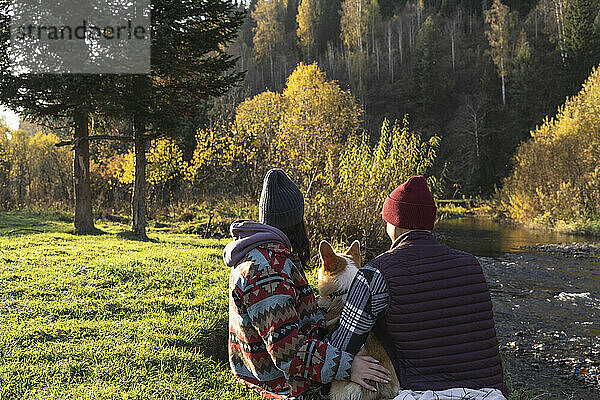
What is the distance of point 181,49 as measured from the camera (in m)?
14.2

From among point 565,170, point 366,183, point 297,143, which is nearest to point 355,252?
point 366,183

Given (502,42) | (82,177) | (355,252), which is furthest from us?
(502,42)

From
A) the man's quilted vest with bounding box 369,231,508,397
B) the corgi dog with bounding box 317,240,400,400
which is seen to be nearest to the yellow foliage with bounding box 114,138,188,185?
the corgi dog with bounding box 317,240,400,400

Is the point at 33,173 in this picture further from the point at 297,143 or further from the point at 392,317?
the point at 392,317

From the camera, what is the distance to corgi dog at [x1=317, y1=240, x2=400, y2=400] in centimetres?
236

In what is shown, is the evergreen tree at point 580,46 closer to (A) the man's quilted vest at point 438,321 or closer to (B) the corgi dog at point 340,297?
(B) the corgi dog at point 340,297

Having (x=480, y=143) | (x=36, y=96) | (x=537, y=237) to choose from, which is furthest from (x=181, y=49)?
(x=480, y=143)

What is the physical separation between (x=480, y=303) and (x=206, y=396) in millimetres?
2290

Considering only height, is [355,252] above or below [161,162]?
below

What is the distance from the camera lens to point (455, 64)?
180ft

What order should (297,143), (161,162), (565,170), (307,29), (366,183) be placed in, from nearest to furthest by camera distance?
1. (366,183)
2. (297,143)
3. (161,162)
4. (565,170)
5. (307,29)

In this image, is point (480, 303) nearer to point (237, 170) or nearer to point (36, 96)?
point (36, 96)

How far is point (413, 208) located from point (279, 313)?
92 cm

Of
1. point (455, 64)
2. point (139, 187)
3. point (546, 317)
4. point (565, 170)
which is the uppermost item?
point (455, 64)
